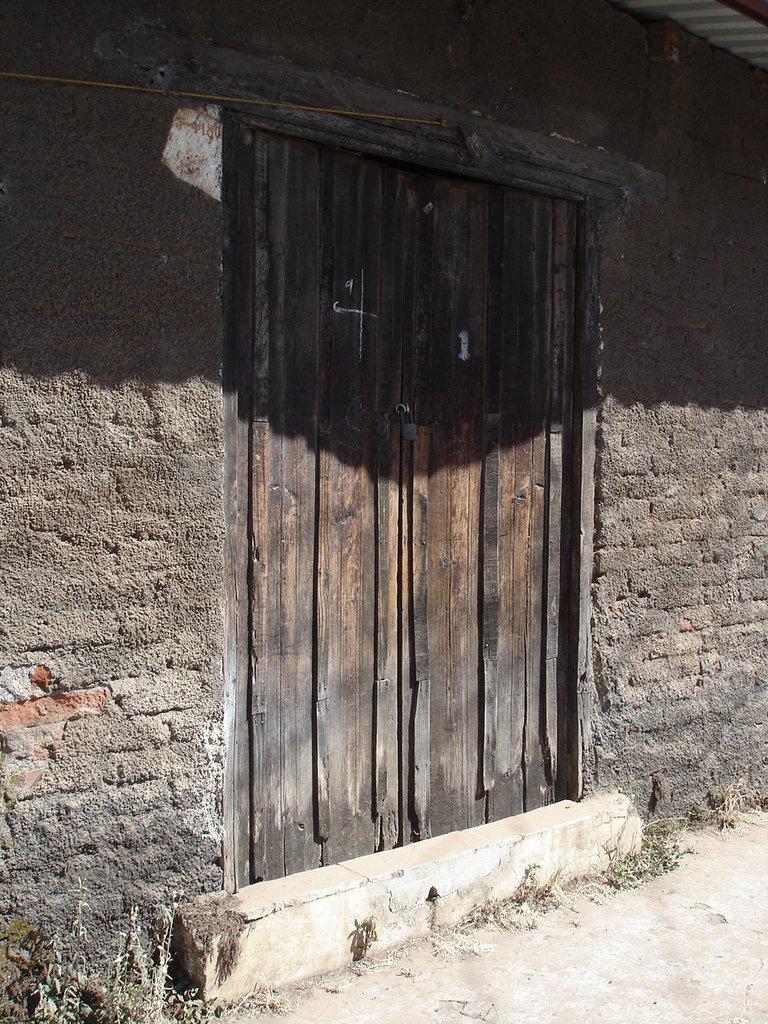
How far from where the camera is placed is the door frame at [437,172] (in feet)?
9.29

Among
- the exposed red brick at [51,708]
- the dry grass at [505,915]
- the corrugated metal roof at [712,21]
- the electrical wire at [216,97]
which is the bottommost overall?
the dry grass at [505,915]

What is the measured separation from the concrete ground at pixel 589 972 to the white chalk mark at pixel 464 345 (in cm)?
199

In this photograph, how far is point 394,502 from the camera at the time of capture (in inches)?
130

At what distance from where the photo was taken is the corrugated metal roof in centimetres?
352

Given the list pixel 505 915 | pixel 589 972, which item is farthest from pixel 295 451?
pixel 589 972

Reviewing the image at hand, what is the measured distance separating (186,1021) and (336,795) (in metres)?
0.86

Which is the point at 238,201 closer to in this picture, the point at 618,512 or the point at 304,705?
the point at 304,705

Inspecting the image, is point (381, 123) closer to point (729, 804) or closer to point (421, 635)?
point (421, 635)

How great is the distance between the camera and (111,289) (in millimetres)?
2545

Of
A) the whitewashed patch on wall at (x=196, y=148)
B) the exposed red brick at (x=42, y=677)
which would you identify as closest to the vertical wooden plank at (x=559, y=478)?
the whitewashed patch on wall at (x=196, y=148)

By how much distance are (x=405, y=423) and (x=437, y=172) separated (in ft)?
2.92

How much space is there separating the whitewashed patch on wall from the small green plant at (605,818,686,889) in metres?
2.79

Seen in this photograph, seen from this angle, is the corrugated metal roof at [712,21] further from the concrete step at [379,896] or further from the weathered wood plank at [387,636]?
the concrete step at [379,896]

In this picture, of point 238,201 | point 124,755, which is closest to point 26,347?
point 238,201
